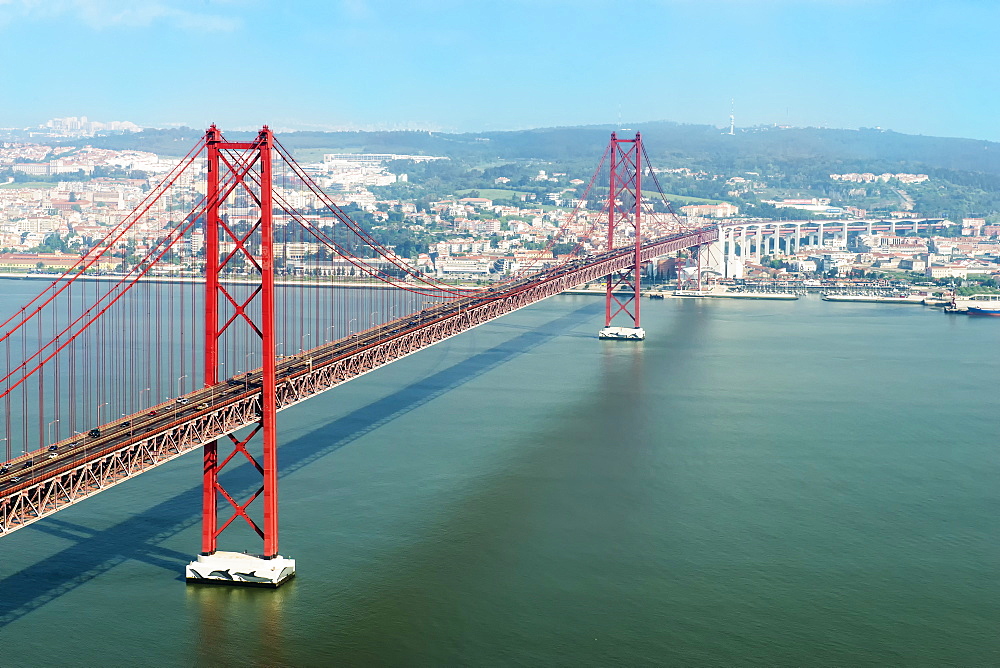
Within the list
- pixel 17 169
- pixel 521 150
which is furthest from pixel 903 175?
pixel 17 169

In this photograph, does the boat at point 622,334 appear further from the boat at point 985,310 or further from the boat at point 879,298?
the boat at point 879,298

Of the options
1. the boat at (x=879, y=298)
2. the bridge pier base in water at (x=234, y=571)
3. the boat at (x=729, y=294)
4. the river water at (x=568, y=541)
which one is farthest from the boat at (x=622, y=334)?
the bridge pier base in water at (x=234, y=571)

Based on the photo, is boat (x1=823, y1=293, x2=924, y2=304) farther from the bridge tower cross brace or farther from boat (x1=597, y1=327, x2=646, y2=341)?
boat (x1=597, y1=327, x2=646, y2=341)

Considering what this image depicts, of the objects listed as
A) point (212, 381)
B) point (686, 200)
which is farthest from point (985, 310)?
point (686, 200)

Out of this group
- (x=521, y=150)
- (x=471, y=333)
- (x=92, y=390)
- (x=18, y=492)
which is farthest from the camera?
(x=521, y=150)

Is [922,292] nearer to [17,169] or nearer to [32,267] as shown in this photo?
[32,267]
